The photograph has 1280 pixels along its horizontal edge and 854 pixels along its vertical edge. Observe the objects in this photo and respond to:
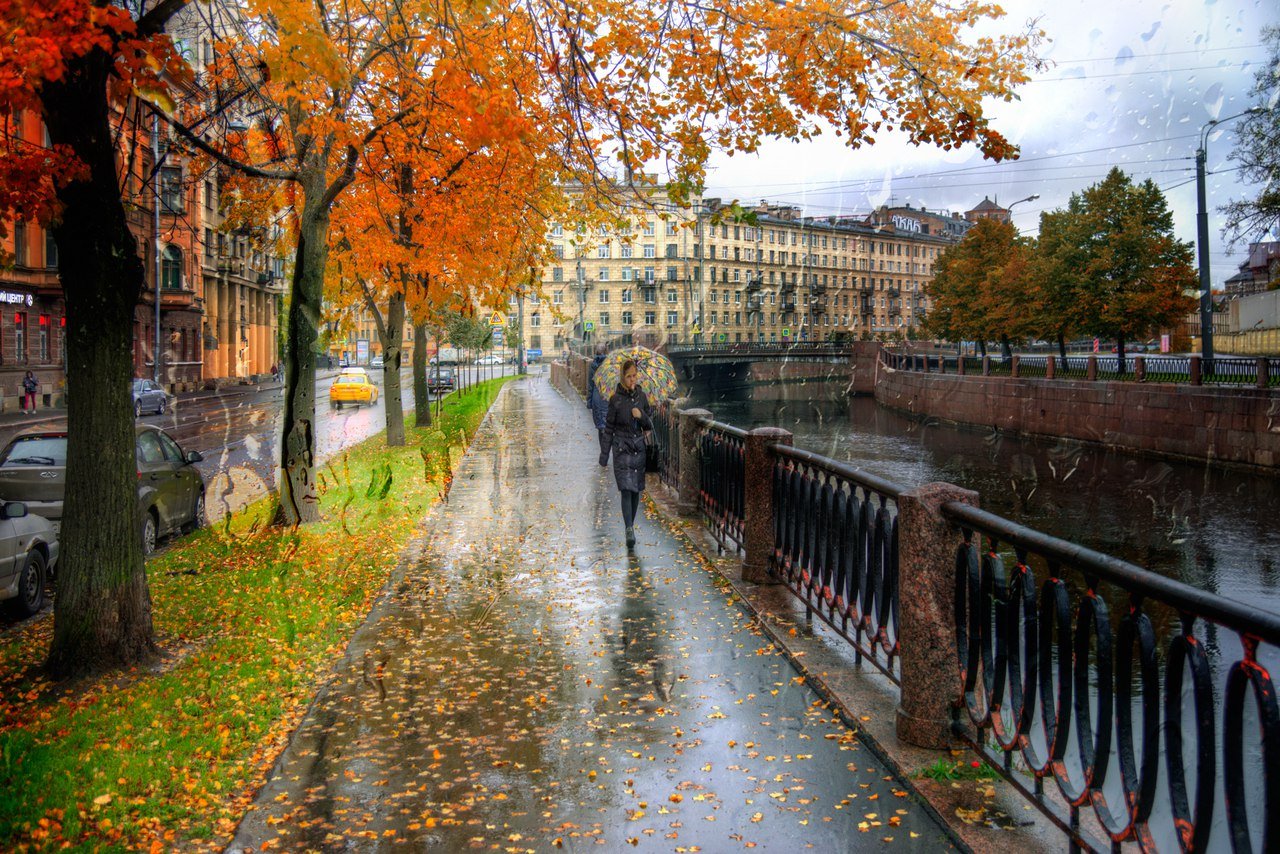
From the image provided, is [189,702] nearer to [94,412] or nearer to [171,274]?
[94,412]

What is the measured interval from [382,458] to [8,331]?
28209 mm

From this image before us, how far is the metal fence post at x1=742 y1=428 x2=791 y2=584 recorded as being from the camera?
27.9 feet

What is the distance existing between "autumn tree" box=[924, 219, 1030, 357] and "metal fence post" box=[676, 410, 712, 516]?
50.1m

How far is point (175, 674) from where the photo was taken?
6.50 m

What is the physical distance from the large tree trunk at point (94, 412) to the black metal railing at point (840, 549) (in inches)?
176

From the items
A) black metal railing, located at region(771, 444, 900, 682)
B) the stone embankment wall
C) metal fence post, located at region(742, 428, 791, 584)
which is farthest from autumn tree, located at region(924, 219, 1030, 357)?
black metal railing, located at region(771, 444, 900, 682)

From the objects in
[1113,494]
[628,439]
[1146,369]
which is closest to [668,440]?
[628,439]

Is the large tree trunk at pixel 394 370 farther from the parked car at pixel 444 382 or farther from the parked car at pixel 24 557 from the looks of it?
the parked car at pixel 444 382

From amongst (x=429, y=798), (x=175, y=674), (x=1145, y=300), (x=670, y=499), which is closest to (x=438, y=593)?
(x=175, y=674)

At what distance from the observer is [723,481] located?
10.6 metres

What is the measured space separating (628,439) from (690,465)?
2066mm

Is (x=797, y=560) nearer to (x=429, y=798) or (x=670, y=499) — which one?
(x=429, y=798)

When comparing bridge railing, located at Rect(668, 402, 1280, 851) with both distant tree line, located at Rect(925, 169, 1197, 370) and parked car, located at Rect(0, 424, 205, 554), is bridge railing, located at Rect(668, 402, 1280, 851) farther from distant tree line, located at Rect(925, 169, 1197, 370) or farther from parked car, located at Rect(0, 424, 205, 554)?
distant tree line, located at Rect(925, 169, 1197, 370)

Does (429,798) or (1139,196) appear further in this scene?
(1139,196)
